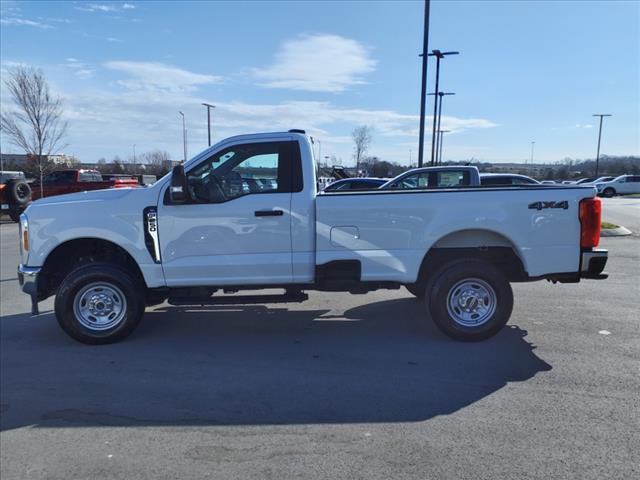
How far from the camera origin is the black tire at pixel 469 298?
5.38 metres

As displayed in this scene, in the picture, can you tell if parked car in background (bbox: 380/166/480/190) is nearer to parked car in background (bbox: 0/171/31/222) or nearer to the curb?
the curb

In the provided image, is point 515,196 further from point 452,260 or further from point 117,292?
point 117,292

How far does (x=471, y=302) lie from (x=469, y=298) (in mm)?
50

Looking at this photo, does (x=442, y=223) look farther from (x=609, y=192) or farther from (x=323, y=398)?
(x=609, y=192)

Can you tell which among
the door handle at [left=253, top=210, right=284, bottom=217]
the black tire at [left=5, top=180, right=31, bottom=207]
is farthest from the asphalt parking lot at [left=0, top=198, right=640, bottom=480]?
the black tire at [left=5, top=180, right=31, bottom=207]

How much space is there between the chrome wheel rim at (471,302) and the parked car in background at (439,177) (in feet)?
20.8

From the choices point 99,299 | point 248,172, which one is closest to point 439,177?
point 248,172

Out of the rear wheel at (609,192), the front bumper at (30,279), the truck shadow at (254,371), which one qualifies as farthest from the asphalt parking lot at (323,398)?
the rear wheel at (609,192)

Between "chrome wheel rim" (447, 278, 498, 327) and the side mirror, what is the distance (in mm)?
3037

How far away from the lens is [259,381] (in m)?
4.46

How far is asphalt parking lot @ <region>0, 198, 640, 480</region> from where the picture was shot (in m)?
3.18

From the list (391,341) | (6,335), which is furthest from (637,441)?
(6,335)

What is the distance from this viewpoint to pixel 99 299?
18.0 feet

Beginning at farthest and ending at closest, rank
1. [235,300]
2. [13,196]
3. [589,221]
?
[13,196] < [235,300] < [589,221]
